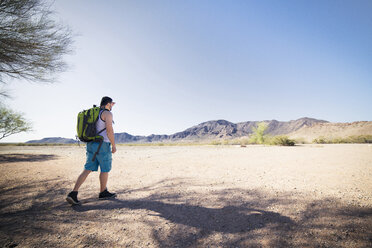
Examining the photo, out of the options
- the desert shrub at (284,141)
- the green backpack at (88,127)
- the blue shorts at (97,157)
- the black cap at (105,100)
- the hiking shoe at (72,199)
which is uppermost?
the black cap at (105,100)

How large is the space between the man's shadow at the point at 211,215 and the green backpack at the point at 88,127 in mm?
1223

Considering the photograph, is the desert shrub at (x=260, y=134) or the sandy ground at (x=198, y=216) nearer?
the sandy ground at (x=198, y=216)

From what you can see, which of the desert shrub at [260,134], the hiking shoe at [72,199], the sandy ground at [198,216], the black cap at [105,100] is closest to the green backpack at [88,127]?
the black cap at [105,100]

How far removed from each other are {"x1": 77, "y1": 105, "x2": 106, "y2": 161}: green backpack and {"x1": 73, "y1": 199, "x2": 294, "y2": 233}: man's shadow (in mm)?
1223

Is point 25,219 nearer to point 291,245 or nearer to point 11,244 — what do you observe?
point 11,244

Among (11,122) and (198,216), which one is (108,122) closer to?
(198,216)

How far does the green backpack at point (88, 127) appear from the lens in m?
3.03

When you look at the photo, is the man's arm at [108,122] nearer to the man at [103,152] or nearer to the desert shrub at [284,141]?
the man at [103,152]

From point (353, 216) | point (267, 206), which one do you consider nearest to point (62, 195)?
point (267, 206)

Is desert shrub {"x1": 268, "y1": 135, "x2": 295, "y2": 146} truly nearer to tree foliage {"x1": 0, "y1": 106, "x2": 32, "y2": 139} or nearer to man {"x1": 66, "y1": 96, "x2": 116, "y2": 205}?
man {"x1": 66, "y1": 96, "x2": 116, "y2": 205}

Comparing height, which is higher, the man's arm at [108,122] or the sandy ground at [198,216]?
the man's arm at [108,122]

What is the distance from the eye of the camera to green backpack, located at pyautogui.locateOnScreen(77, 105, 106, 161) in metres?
3.03

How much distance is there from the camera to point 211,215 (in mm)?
2451

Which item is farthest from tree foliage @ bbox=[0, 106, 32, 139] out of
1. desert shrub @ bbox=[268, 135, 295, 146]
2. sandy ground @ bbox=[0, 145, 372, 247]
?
desert shrub @ bbox=[268, 135, 295, 146]
